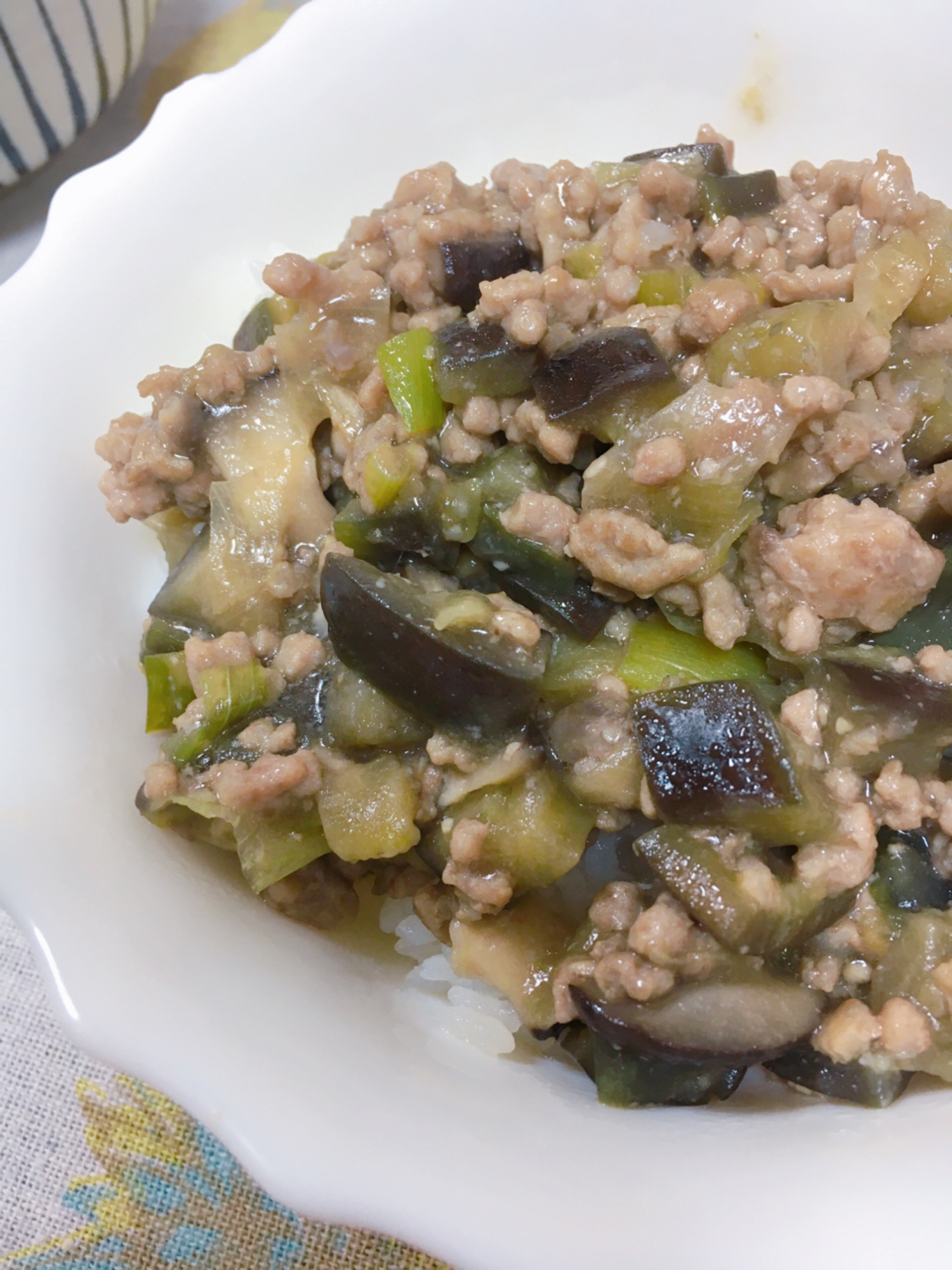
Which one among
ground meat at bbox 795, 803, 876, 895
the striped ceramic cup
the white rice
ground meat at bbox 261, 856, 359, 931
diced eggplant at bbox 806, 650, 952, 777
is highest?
the striped ceramic cup

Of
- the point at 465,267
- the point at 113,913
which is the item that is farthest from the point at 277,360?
the point at 113,913

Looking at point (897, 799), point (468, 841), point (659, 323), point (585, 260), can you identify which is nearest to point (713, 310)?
point (659, 323)

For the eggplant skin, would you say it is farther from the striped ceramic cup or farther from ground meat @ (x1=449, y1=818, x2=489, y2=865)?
the striped ceramic cup

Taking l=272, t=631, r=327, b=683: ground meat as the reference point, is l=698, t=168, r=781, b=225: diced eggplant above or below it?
above

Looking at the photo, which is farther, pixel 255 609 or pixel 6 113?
pixel 6 113

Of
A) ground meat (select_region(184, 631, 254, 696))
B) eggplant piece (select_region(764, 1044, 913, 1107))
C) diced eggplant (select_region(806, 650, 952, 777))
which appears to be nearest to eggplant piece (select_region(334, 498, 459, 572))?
ground meat (select_region(184, 631, 254, 696))

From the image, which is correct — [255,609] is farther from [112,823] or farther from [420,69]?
[420,69]

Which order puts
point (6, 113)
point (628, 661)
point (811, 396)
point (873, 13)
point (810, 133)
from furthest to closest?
1. point (6, 113)
2. point (810, 133)
3. point (873, 13)
4. point (628, 661)
5. point (811, 396)

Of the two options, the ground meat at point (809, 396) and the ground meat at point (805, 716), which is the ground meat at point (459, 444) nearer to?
the ground meat at point (809, 396)
